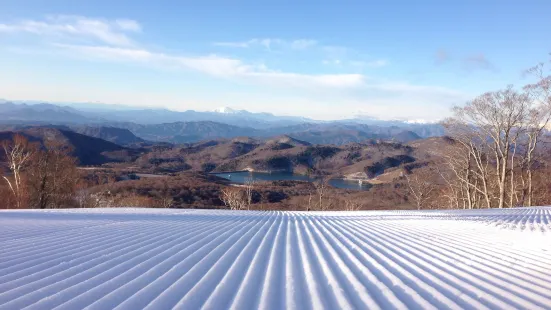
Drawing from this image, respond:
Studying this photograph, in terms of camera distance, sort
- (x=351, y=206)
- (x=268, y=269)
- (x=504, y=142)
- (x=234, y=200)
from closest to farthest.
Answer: (x=268, y=269)
(x=504, y=142)
(x=234, y=200)
(x=351, y=206)

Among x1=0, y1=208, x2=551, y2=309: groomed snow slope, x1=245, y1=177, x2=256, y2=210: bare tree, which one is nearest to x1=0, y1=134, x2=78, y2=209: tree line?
x1=245, y1=177, x2=256, y2=210: bare tree

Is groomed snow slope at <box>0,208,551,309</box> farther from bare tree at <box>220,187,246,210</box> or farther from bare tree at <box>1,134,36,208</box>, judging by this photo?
bare tree at <box>220,187,246,210</box>

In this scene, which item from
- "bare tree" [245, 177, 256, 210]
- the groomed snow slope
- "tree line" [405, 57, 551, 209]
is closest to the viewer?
the groomed snow slope

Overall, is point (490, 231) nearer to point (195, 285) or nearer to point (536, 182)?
point (195, 285)

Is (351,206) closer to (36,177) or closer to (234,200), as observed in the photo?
(234,200)

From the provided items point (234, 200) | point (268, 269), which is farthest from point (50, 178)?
point (268, 269)

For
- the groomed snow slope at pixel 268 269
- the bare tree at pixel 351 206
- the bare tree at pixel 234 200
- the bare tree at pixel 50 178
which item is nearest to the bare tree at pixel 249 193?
the bare tree at pixel 234 200

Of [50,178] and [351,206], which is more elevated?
[50,178]

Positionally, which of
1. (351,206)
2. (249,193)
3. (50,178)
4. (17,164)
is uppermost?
(17,164)
